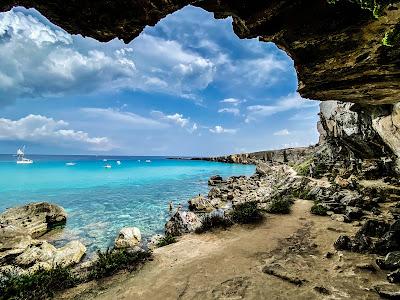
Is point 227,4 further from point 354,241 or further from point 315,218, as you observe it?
point 315,218

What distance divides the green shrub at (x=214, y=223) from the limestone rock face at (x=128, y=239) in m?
4.96

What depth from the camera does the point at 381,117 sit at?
44.0ft

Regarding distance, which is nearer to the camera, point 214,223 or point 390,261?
point 390,261

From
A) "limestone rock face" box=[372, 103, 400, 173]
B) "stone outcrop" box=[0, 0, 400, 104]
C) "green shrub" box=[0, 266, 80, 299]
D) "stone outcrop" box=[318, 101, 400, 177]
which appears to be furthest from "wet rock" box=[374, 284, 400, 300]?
"green shrub" box=[0, 266, 80, 299]

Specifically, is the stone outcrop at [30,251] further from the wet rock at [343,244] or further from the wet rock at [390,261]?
the wet rock at [390,261]

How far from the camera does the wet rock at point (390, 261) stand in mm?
7418

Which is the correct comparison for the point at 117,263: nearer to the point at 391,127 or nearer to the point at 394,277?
the point at 394,277

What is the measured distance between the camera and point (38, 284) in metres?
8.06

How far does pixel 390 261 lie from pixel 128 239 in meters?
13.5

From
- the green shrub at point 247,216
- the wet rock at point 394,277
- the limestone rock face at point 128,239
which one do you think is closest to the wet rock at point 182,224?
the limestone rock face at point 128,239

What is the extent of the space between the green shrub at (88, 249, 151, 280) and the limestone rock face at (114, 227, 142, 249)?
5799 mm

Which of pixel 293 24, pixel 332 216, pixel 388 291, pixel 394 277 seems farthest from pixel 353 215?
pixel 293 24

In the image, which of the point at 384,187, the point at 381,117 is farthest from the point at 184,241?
the point at 384,187

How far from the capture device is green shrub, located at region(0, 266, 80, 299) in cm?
755
